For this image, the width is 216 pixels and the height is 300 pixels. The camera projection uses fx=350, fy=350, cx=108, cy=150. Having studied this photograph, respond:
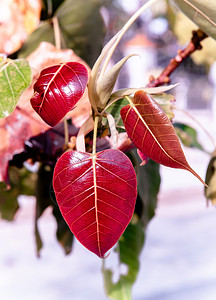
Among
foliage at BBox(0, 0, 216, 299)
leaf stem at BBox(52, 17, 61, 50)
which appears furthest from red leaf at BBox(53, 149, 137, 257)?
leaf stem at BBox(52, 17, 61, 50)

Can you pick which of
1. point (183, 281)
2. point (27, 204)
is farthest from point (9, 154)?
point (27, 204)

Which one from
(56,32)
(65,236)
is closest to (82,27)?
(56,32)

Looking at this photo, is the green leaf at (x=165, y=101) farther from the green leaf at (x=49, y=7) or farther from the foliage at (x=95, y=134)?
the green leaf at (x=49, y=7)

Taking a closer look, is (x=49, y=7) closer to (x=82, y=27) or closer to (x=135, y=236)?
(x=82, y=27)

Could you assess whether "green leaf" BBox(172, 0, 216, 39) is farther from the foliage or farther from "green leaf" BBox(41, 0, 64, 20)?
"green leaf" BBox(41, 0, 64, 20)

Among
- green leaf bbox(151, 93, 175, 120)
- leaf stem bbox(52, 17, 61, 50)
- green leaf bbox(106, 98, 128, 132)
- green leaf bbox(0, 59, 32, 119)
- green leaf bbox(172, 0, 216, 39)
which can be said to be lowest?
green leaf bbox(151, 93, 175, 120)

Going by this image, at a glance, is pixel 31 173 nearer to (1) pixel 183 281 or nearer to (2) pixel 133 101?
(2) pixel 133 101
